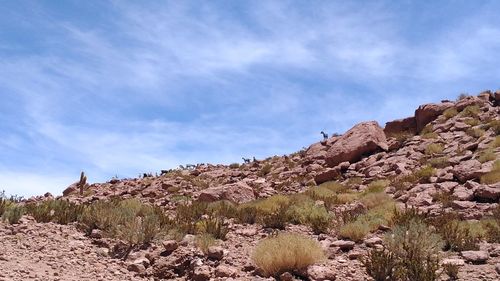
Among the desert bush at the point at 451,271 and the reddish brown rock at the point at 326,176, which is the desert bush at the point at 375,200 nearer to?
the reddish brown rock at the point at 326,176

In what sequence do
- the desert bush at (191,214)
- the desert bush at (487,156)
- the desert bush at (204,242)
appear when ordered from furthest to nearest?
1. the desert bush at (487,156)
2. the desert bush at (191,214)
3. the desert bush at (204,242)

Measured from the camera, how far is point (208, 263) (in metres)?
8.11

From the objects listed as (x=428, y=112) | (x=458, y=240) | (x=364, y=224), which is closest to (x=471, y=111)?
(x=428, y=112)

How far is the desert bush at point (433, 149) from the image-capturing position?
20.9 m

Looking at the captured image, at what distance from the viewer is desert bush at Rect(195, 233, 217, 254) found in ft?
28.4

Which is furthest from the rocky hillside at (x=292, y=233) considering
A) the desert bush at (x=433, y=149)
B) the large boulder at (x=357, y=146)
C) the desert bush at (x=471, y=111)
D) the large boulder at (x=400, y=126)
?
the large boulder at (x=400, y=126)

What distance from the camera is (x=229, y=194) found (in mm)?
16609

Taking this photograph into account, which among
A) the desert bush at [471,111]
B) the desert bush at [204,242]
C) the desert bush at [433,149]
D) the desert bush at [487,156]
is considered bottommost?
the desert bush at [204,242]

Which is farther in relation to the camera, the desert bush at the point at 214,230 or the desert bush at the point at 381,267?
the desert bush at the point at 214,230

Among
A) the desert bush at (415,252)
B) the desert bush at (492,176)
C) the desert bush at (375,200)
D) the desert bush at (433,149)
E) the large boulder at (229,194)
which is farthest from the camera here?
the desert bush at (433,149)

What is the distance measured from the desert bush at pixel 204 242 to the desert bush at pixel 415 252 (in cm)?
323

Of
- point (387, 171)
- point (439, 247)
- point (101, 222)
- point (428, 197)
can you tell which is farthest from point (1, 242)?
point (387, 171)

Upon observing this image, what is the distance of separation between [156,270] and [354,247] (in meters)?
3.84

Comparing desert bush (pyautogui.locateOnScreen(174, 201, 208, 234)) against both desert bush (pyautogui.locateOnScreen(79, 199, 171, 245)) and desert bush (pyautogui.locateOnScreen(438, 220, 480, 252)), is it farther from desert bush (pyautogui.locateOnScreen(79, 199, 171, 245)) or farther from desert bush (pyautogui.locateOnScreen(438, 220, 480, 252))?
desert bush (pyautogui.locateOnScreen(438, 220, 480, 252))
